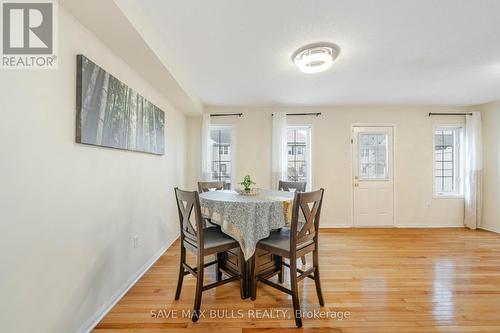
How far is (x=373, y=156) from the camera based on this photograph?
442 centimetres

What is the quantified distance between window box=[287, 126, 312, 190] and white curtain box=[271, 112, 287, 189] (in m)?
0.31

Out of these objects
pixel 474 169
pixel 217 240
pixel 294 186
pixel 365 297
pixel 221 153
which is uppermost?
pixel 221 153

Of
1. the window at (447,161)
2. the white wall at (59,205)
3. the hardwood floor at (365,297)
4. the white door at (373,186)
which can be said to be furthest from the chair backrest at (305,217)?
the window at (447,161)

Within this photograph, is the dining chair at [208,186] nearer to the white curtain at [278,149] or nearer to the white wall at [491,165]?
the white curtain at [278,149]

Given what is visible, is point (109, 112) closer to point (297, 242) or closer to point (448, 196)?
point (297, 242)

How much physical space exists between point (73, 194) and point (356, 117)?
4.46 meters

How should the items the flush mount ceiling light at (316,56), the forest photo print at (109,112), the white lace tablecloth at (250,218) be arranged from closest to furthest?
the forest photo print at (109,112)
the white lace tablecloth at (250,218)
the flush mount ceiling light at (316,56)

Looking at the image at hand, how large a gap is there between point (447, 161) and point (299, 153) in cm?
294

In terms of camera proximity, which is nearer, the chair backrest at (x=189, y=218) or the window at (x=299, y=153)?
the chair backrest at (x=189, y=218)

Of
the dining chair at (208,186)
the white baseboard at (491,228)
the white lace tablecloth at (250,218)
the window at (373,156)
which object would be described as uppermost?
the window at (373,156)

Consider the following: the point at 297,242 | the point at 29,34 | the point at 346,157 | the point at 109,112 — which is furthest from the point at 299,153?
the point at 29,34

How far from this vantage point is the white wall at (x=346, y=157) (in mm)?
4359

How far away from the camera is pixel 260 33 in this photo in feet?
6.50

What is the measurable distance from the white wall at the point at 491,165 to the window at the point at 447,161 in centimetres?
37
